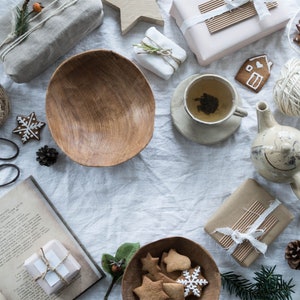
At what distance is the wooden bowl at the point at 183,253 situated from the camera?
0.92 metres

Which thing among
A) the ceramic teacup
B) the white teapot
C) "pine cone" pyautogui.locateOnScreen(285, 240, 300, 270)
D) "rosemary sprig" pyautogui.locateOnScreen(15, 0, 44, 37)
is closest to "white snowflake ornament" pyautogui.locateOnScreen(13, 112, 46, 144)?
"rosemary sprig" pyautogui.locateOnScreen(15, 0, 44, 37)

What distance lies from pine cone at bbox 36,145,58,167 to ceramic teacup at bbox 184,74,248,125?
9.5 inches

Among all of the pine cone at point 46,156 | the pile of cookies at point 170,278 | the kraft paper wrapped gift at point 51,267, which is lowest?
the pile of cookies at point 170,278

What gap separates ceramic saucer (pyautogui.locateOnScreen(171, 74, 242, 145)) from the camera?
3.21 ft

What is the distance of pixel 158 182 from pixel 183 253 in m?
0.13

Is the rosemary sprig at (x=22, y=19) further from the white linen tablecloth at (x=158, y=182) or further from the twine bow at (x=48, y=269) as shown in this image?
the twine bow at (x=48, y=269)

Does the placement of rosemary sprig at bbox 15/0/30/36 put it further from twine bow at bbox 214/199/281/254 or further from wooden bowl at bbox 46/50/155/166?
twine bow at bbox 214/199/281/254

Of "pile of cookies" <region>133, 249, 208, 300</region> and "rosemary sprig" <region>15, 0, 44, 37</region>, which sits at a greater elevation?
"rosemary sprig" <region>15, 0, 44, 37</region>

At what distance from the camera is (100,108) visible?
38.7 inches

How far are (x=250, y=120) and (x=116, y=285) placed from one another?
0.37 meters

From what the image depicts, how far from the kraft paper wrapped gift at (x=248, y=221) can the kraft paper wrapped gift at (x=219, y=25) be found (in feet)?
0.76

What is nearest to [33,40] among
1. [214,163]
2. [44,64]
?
[44,64]

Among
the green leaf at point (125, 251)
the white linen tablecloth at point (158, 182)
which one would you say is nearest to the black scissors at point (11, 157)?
the white linen tablecloth at point (158, 182)

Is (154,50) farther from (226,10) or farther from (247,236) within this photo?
(247,236)
